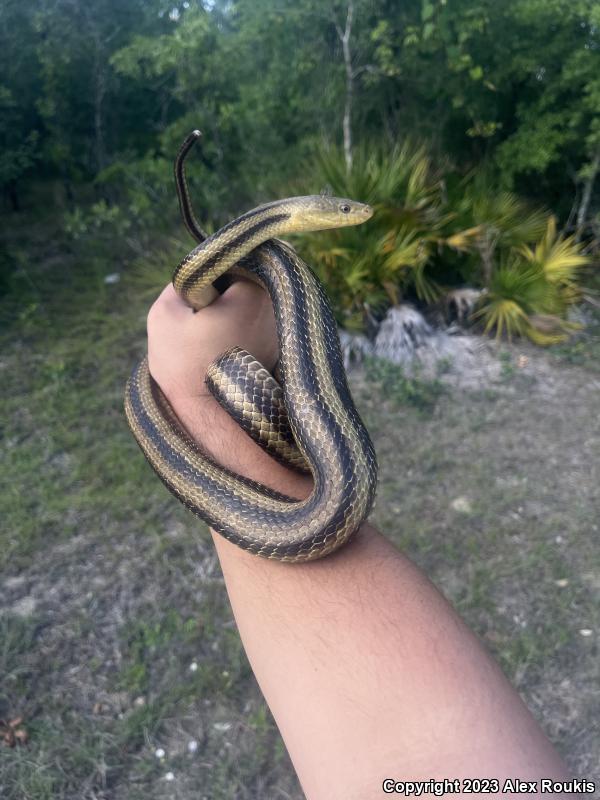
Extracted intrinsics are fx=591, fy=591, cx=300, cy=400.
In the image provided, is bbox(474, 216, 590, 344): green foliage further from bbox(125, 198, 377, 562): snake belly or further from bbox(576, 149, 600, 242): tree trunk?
bbox(125, 198, 377, 562): snake belly

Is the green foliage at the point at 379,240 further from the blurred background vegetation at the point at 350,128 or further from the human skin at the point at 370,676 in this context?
the human skin at the point at 370,676

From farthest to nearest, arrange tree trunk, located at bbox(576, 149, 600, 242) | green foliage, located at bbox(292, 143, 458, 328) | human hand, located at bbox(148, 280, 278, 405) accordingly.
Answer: tree trunk, located at bbox(576, 149, 600, 242) < green foliage, located at bbox(292, 143, 458, 328) < human hand, located at bbox(148, 280, 278, 405)

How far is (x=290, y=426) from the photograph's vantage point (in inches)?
88.1

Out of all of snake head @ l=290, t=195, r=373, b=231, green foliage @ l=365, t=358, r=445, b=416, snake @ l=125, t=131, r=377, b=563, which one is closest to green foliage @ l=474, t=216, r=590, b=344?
Result: green foliage @ l=365, t=358, r=445, b=416

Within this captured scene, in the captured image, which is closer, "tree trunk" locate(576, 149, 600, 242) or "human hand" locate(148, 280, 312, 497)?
"human hand" locate(148, 280, 312, 497)

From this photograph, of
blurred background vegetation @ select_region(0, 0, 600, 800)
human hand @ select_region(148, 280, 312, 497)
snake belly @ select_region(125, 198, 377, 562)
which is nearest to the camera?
snake belly @ select_region(125, 198, 377, 562)

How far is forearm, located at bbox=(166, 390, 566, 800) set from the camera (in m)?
1.45

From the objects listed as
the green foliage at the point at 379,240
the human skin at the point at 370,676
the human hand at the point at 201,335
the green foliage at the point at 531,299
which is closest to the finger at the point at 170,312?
the human hand at the point at 201,335

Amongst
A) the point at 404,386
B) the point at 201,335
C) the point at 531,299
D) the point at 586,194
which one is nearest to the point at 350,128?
the point at 586,194

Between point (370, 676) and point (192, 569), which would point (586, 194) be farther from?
point (370, 676)

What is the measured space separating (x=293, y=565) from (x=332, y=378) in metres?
0.70

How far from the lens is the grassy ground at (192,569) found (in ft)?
11.5

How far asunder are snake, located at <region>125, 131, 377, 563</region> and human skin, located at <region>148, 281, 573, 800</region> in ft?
0.45

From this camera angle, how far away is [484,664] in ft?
5.46
